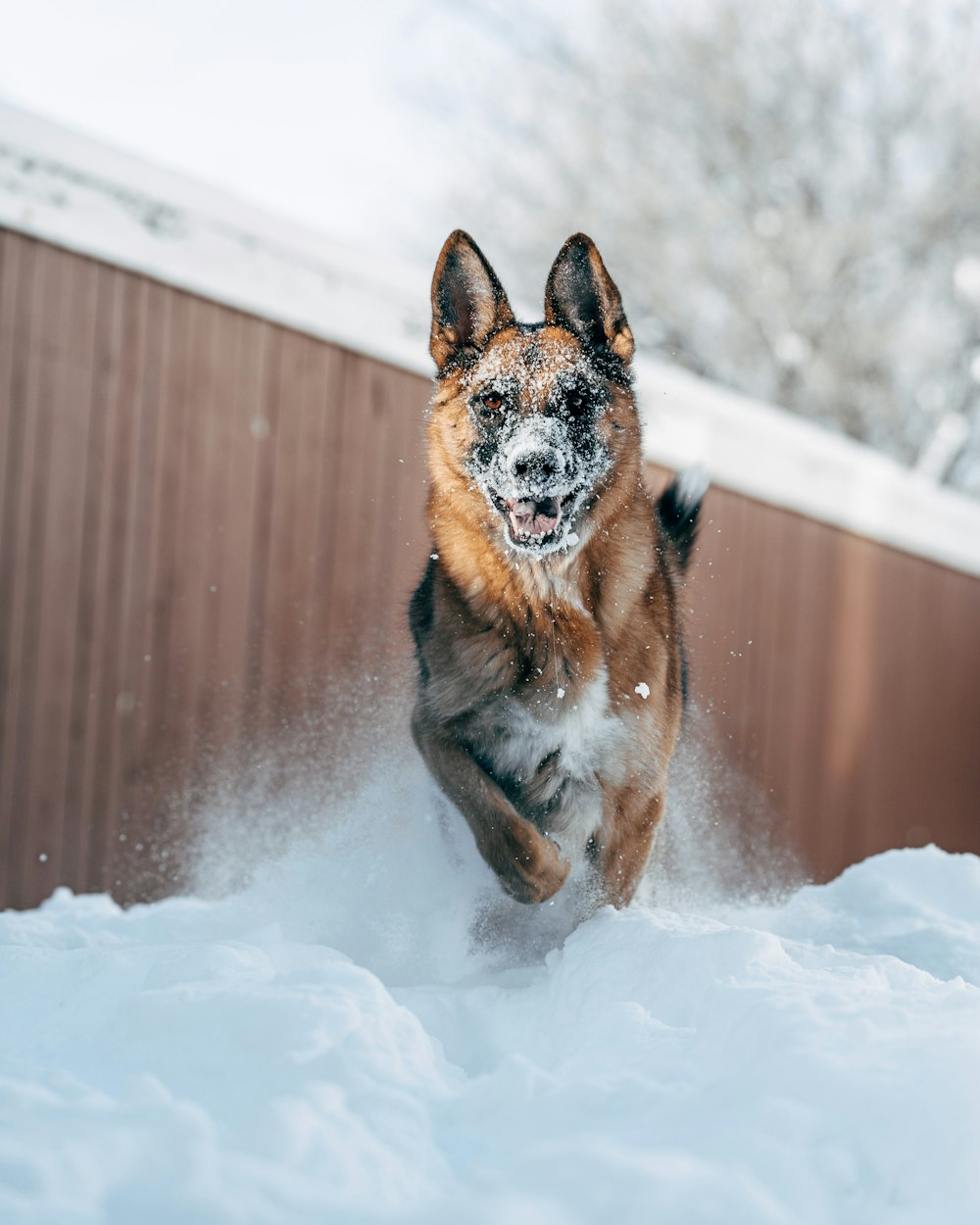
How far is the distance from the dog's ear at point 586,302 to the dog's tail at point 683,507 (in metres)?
0.80

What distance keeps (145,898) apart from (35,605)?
4.14 ft

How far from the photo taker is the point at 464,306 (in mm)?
2816

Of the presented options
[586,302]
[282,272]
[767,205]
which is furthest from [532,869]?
[767,205]

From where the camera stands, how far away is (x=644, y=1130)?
1.53 metres

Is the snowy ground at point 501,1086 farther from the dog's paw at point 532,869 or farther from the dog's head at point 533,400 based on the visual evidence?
the dog's head at point 533,400

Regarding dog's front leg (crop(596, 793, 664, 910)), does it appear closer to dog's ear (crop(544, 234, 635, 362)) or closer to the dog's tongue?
the dog's tongue

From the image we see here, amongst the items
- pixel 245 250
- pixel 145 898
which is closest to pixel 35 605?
pixel 145 898

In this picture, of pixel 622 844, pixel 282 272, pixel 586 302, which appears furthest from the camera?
pixel 282 272

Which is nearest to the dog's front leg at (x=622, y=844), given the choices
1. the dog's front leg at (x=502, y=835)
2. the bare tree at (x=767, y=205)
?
the dog's front leg at (x=502, y=835)

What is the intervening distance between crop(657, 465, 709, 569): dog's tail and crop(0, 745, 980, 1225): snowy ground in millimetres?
1300

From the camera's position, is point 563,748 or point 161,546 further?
point 161,546

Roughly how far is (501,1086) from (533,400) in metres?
1.54

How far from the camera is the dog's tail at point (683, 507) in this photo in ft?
11.4

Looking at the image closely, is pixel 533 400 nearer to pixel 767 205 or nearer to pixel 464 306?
pixel 464 306
